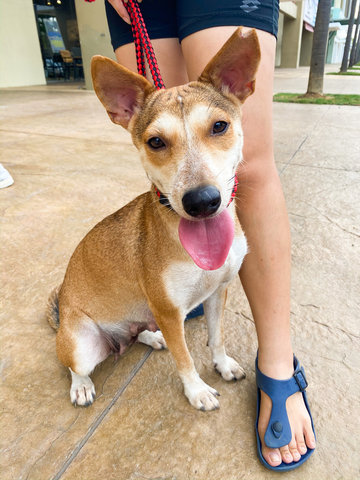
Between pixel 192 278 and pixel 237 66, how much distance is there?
38.7 inches

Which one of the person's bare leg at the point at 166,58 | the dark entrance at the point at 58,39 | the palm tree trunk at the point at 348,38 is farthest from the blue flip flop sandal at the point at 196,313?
the palm tree trunk at the point at 348,38

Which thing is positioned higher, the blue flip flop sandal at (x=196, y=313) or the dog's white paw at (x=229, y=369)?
the dog's white paw at (x=229, y=369)

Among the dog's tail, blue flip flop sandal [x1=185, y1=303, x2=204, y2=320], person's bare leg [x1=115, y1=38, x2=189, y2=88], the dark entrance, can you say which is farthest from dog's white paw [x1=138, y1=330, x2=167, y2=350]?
the dark entrance

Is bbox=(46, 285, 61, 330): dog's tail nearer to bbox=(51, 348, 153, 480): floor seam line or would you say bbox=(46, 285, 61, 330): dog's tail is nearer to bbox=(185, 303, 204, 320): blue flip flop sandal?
bbox=(51, 348, 153, 480): floor seam line

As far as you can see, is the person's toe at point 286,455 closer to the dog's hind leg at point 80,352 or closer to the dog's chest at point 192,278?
the dog's chest at point 192,278

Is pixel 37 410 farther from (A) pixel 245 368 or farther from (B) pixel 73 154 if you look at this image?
(B) pixel 73 154

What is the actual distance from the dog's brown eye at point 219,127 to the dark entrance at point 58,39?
24057 millimetres

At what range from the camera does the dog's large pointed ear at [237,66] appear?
4.61 feet

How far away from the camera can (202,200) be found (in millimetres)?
1284

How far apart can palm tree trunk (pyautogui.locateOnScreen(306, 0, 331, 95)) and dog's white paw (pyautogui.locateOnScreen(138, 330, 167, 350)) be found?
11418mm

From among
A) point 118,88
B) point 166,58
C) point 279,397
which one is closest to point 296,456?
point 279,397

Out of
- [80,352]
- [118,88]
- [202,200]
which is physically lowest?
[80,352]

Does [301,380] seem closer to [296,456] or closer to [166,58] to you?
[296,456]

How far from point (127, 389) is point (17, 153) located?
4.93 meters
